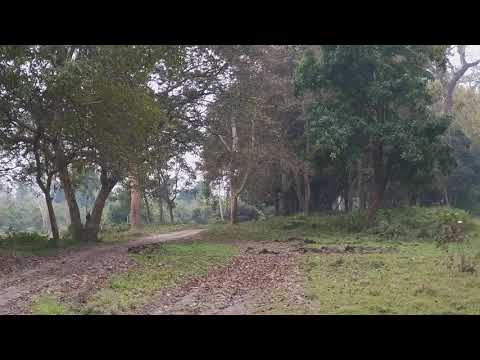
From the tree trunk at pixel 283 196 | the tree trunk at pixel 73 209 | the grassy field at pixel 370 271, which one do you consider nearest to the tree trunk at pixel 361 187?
the tree trunk at pixel 283 196

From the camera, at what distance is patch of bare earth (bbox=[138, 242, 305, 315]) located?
693 centimetres

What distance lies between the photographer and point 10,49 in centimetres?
1138

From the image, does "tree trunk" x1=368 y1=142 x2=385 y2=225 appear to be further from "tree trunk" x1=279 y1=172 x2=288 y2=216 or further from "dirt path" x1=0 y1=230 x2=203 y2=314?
"dirt path" x1=0 y1=230 x2=203 y2=314

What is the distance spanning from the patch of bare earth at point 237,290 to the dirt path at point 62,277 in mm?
1407

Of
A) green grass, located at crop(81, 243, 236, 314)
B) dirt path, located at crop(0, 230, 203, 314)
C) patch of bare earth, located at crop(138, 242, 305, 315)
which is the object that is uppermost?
dirt path, located at crop(0, 230, 203, 314)

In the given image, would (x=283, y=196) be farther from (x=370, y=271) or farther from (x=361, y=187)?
(x=370, y=271)

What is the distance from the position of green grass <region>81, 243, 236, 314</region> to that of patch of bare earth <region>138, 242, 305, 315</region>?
0.94 feet

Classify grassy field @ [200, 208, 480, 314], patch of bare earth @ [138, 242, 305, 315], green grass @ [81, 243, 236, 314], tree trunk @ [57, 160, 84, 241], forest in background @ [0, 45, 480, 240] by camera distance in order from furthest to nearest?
tree trunk @ [57, 160, 84, 241], forest in background @ [0, 45, 480, 240], green grass @ [81, 243, 236, 314], patch of bare earth @ [138, 242, 305, 315], grassy field @ [200, 208, 480, 314]

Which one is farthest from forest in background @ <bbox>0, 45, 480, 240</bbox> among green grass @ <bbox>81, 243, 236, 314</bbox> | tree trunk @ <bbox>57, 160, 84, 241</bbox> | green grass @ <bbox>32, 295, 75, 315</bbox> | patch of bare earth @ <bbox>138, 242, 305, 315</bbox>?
green grass @ <bbox>32, 295, 75, 315</bbox>

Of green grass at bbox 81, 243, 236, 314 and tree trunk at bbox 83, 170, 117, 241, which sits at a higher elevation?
tree trunk at bbox 83, 170, 117, 241

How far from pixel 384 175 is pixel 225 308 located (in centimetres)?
1412

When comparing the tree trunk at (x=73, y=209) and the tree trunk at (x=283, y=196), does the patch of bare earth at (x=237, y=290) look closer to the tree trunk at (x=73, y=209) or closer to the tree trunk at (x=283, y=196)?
the tree trunk at (x=73, y=209)
